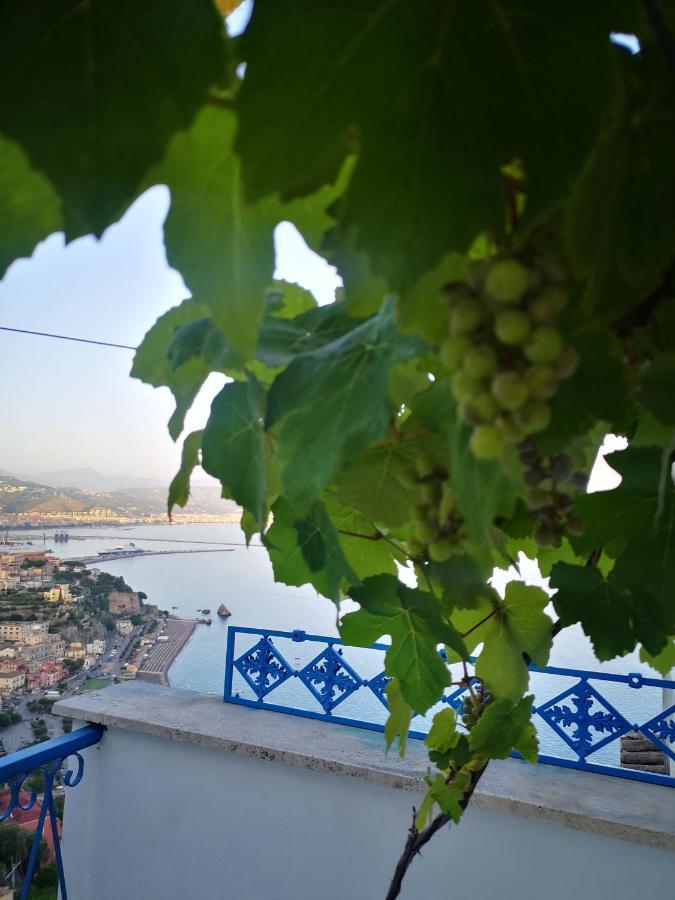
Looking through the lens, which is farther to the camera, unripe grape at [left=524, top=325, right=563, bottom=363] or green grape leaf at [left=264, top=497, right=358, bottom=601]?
green grape leaf at [left=264, top=497, right=358, bottom=601]

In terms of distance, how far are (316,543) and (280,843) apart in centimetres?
200

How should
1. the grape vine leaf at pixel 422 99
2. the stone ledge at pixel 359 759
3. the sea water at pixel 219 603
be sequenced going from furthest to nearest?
the sea water at pixel 219 603
the stone ledge at pixel 359 759
the grape vine leaf at pixel 422 99

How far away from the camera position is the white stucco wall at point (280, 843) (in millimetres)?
1746

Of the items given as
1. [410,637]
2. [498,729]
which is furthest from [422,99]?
[498,729]

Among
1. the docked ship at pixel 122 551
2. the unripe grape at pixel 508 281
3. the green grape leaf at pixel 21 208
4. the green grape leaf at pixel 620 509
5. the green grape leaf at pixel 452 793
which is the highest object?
the green grape leaf at pixel 21 208

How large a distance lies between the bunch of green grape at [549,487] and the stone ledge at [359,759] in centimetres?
165

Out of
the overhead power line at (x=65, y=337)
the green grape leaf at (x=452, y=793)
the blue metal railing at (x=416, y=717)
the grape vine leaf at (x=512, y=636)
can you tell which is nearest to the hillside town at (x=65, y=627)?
the blue metal railing at (x=416, y=717)

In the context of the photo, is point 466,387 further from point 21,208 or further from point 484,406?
point 21,208

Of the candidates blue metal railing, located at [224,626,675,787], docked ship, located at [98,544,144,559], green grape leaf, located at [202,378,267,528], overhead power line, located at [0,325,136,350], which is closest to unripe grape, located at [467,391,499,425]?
green grape leaf, located at [202,378,267,528]

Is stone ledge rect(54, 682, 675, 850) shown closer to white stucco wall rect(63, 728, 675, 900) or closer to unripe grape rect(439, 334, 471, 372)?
white stucco wall rect(63, 728, 675, 900)

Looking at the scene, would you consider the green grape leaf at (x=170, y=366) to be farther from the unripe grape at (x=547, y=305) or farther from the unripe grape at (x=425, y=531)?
the unripe grape at (x=547, y=305)

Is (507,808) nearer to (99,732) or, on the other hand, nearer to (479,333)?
(99,732)

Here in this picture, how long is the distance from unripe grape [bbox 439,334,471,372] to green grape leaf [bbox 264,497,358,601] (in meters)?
0.22

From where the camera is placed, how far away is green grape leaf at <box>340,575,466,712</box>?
1.85 feet
